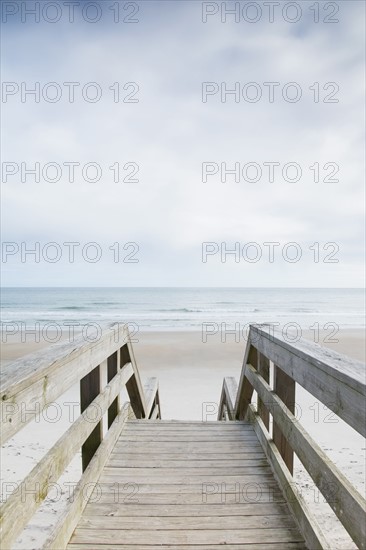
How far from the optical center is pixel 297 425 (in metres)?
1.86

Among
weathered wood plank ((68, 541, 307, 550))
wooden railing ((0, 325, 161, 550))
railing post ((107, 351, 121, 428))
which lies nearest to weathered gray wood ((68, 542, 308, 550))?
weathered wood plank ((68, 541, 307, 550))

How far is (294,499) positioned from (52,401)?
4.43 feet

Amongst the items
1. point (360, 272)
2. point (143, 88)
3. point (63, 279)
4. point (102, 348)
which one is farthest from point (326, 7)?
point (360, 272)

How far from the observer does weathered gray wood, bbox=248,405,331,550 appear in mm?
1513

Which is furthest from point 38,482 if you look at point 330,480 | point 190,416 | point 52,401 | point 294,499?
point 190,416

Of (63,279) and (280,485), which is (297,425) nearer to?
(280,485)

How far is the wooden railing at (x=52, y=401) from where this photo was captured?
3.41 feet

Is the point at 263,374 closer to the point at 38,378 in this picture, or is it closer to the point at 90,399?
the point at 90,399

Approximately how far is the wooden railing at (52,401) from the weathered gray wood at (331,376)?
0.99 meters

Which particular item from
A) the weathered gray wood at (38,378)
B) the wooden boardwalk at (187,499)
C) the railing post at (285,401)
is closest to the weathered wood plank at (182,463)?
the wooden boardwalk at (187,499)

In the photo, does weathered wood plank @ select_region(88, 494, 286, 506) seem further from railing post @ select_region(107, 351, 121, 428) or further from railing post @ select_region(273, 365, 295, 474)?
railing post @ select_region(107, 351, 121, 428)

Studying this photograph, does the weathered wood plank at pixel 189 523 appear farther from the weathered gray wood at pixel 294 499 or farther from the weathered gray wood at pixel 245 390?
the weathered gray wood at pixel 245 390

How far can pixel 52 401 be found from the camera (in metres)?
1.36

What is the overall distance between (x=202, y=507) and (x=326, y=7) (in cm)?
657
